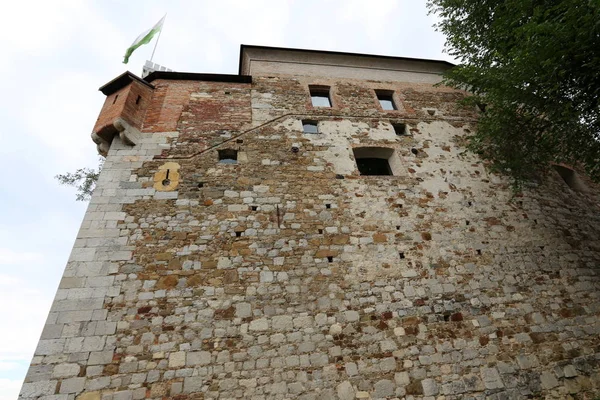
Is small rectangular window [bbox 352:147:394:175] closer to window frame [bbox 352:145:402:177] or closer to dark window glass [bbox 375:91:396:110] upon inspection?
window frame [bbox 352:145:402:177]

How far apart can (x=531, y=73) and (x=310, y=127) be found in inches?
182

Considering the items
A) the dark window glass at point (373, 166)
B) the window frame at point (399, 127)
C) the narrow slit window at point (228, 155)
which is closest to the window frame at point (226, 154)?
the narrow slit window at point (228, 155)

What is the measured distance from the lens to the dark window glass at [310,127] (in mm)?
7715

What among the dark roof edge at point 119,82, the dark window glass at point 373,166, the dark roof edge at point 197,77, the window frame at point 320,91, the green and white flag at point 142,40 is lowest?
the dark window glass at point 373,166

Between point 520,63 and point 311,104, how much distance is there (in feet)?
15.3

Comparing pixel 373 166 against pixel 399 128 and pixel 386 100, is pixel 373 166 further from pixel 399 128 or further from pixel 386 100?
pixel 386 100

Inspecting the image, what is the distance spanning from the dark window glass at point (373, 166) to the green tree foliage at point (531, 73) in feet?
6.99

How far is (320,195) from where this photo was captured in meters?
6.41

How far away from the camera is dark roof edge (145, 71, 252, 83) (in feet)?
27.4

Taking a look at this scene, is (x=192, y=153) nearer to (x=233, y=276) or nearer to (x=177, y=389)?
(x=233, y=276)

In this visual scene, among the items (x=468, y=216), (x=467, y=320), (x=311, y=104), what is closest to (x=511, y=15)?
(x=468, y=216)

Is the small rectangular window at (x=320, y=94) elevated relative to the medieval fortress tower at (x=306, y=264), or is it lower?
elevated

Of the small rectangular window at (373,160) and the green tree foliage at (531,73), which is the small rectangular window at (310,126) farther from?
the green tree foliage at (531,73)

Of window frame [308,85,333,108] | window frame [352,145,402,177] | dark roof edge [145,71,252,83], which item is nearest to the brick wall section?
dark roof edge [145,71,252,83]
